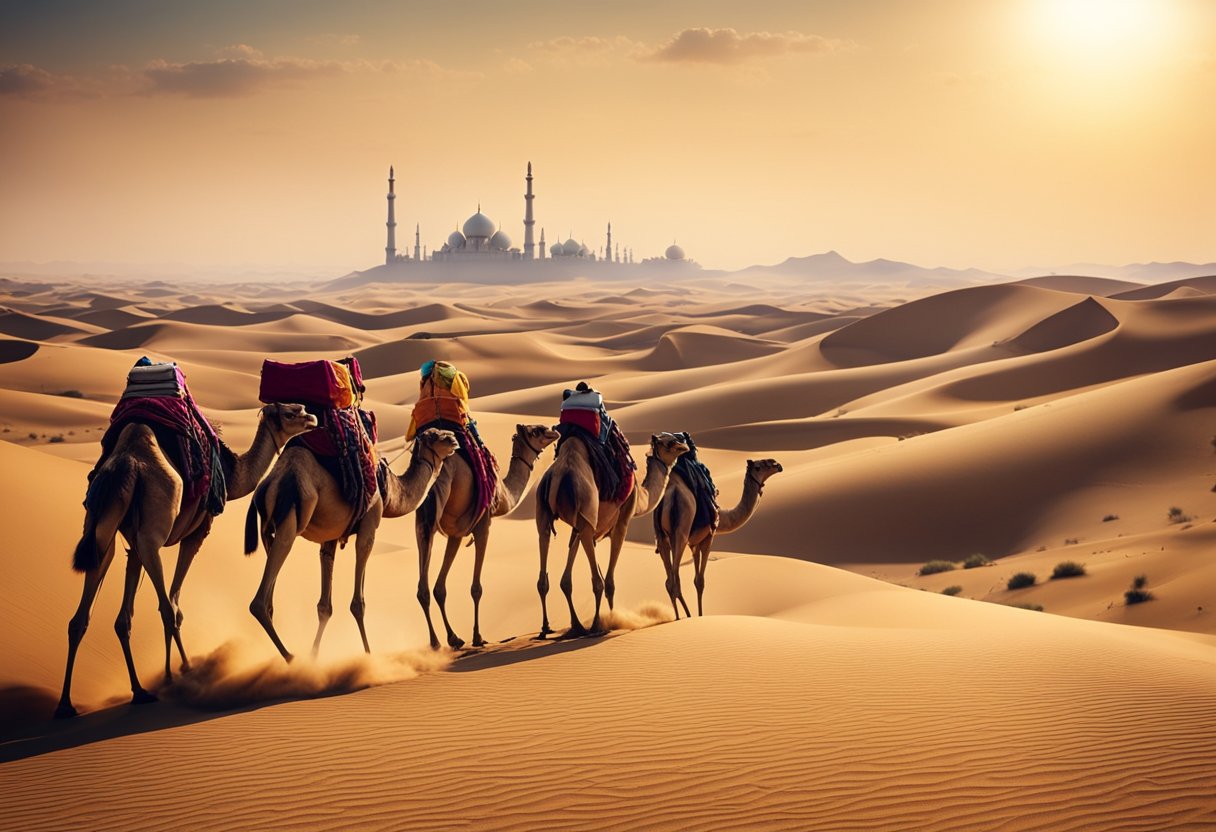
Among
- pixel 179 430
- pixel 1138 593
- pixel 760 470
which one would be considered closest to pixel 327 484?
pixel 179 430

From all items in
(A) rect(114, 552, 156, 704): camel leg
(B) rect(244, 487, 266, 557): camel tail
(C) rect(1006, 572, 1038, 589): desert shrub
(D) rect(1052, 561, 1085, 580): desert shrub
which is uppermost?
(B) rect(244, 487, 266, 557): camel tail

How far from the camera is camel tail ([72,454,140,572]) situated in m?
7.15

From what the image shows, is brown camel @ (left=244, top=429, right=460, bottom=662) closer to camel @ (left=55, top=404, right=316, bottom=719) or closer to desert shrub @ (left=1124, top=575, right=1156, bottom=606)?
camel @ (left=55, top=404, right=316, bottom=719)

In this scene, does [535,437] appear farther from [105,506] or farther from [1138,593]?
[1138,593]

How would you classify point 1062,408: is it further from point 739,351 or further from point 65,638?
point 739,351

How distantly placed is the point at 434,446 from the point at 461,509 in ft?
2.77

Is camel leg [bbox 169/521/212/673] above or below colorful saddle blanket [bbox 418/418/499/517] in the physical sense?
below

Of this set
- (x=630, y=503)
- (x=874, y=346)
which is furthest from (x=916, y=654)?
(x=874, y=346)

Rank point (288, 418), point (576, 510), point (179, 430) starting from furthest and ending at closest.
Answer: point (576, 510)
point (288, 418)
point (179, 430)

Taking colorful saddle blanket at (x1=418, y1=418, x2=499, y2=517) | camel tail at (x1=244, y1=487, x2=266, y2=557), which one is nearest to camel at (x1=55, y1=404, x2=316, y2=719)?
camel tail at (x1=244, y1=487, x2=266, y2=557)

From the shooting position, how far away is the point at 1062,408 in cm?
2823

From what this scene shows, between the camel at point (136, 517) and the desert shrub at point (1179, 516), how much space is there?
17.8 meters

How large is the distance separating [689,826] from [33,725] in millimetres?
4848

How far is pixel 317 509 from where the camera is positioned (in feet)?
27.0
